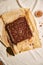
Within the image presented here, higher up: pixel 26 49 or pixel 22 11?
pixel 22 11

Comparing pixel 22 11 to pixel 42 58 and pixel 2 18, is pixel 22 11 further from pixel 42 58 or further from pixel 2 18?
pixel 42 58

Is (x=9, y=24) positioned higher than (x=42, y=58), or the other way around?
(x=9, y=24)

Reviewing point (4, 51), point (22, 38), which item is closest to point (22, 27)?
point (22, 38)

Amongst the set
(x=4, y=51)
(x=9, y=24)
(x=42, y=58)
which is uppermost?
(x=9, y=24)

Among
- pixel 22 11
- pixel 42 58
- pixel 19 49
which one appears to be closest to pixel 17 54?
pixel 19 49

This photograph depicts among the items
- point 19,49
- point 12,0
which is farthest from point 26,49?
point 12,0

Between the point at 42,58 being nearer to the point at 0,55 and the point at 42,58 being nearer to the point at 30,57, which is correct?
the point at 30,57
